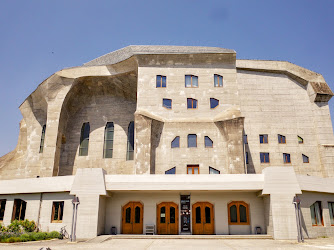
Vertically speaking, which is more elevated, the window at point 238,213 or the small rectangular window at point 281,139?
the small rectangular window at point 281,139

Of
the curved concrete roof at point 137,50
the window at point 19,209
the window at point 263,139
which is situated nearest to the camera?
the window at point 19,209

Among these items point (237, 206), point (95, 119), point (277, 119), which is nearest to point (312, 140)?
point (277, 119)

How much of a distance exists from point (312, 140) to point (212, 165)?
480 inches

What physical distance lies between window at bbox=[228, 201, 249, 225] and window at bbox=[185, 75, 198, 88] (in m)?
12.8

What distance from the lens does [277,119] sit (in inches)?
1237

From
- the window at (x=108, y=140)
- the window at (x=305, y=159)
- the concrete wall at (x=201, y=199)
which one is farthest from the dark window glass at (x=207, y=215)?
the window at (x=108, y=140)

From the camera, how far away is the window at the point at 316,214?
21.2m

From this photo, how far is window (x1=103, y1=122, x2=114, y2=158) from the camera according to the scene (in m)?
34.0

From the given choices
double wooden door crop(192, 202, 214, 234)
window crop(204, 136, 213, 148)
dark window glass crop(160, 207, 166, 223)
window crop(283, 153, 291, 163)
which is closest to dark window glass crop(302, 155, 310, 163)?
window crop(283, 153, 291, 163)

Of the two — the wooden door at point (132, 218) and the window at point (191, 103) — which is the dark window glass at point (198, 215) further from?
the window at point (191, 103)

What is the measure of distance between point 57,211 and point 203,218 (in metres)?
11.0

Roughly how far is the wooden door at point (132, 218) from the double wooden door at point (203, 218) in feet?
13.0

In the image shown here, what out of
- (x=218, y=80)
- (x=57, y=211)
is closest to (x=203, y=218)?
(x=57, y=211)

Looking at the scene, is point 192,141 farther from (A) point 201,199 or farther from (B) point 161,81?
(B) point 161,81
